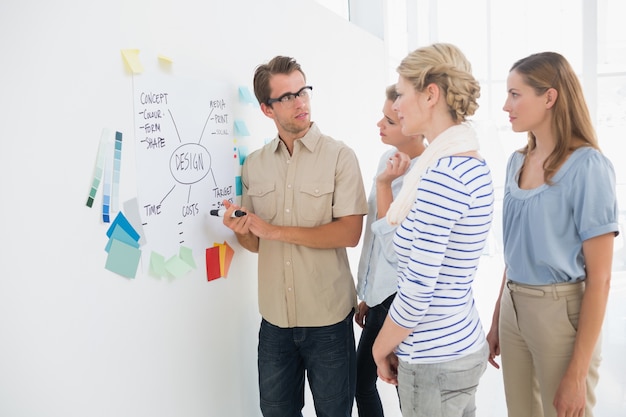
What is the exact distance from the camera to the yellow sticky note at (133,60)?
139 centimetres

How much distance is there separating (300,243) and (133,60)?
774 millimetres

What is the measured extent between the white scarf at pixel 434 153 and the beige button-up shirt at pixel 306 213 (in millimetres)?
499

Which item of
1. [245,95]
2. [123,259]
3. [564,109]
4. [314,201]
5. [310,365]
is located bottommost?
[310,365]

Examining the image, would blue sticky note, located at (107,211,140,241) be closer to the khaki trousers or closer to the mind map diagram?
the mind map diagram

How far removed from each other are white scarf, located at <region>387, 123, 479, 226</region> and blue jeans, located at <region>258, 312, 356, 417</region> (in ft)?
2.23

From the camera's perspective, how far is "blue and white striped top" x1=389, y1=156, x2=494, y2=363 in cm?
114

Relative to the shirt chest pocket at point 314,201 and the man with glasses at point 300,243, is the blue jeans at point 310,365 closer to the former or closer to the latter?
the man with glasses at point 300,243

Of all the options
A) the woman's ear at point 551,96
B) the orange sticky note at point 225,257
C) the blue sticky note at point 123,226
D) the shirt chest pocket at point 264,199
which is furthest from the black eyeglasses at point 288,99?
the woman's ear at point 551,96

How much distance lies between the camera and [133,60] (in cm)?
141

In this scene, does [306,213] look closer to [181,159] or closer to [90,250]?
[181,159]

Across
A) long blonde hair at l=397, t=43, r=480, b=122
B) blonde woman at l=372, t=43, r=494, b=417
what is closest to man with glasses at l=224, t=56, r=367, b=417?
blonde woman at l=372, t=43, r=494, b=417

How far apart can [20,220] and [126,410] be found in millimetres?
626

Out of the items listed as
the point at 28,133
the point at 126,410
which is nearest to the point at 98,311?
the point at 126,410

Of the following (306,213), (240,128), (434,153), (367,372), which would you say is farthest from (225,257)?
(434,153)
